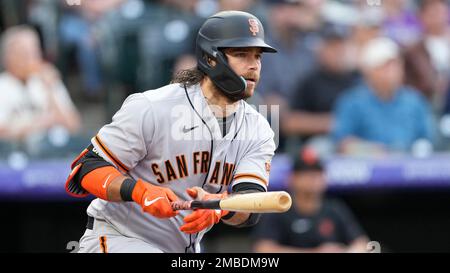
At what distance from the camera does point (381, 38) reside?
7480 mm

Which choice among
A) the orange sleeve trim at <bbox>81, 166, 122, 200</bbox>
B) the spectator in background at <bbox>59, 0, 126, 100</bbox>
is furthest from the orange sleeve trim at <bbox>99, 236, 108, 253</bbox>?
the spectator in background at <bbox>59, 0, 126, 100</bbox>

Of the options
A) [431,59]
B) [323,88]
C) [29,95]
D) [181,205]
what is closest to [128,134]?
[181,205]

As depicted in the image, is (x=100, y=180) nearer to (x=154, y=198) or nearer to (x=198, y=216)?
(x=154, y=198)

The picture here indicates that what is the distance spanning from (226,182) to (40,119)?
3.02 meters

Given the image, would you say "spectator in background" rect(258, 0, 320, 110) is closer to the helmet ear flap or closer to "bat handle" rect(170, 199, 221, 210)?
the helmet ear flap

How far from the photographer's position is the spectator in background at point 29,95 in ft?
22.2

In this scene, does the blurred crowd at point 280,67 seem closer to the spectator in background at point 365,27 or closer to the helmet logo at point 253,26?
the spectator in background at point 365,27

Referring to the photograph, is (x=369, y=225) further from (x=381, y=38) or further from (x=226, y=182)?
(x=226, y=182)

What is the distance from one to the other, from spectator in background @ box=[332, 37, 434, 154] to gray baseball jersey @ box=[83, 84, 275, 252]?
10.3 feet

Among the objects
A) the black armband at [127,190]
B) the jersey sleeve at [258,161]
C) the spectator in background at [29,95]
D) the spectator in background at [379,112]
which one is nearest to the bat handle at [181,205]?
the black armband at [127,190]

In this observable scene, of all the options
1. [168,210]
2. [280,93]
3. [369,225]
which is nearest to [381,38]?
[280,93]

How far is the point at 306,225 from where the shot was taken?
639 cm
